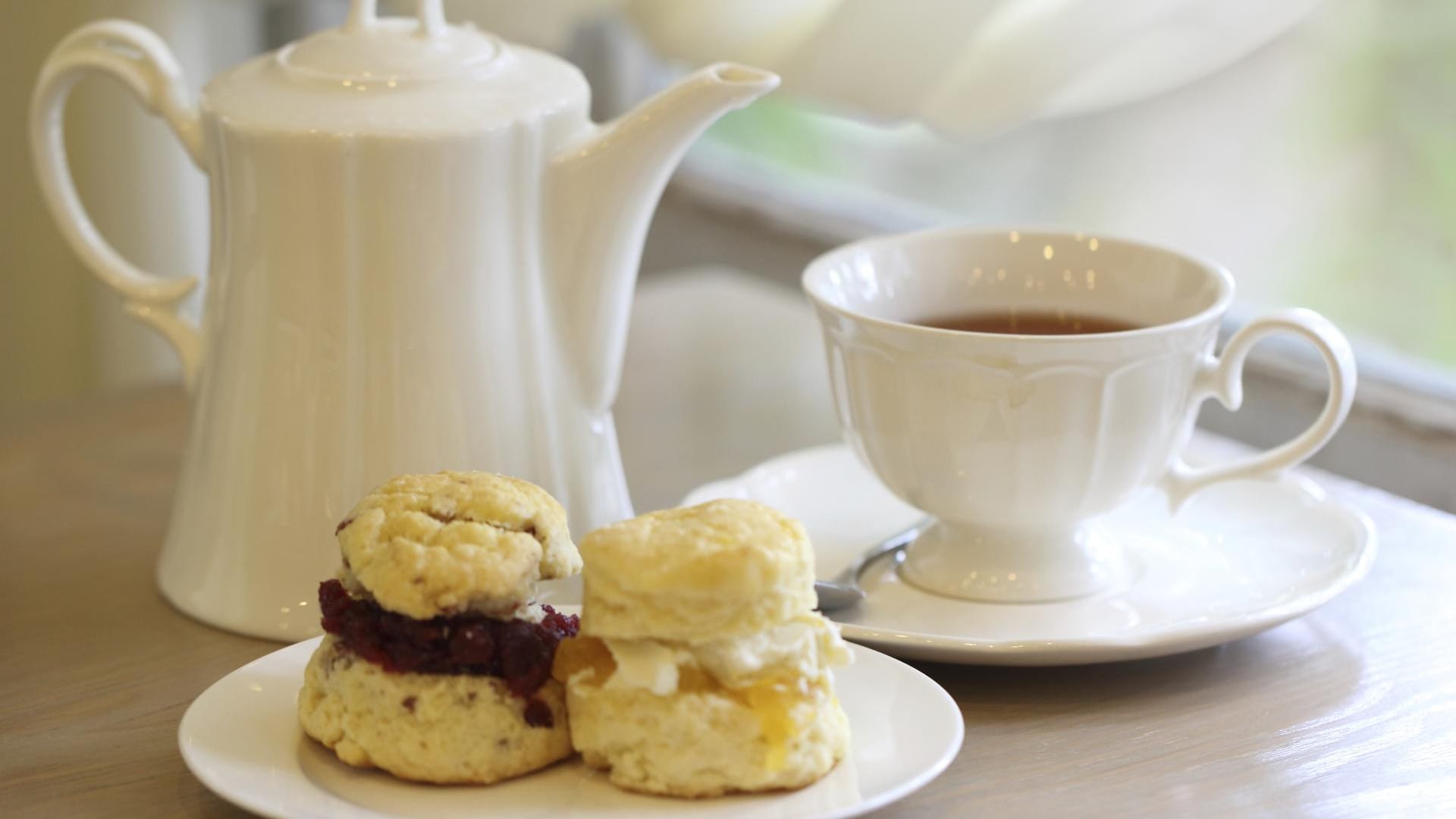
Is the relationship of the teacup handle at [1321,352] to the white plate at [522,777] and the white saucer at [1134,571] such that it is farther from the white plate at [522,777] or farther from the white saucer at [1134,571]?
the white plate at [522,777]

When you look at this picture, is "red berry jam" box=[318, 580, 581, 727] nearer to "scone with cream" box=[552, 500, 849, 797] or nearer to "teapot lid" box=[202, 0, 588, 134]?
"scone with cream" box=[552, 500, 849, 797]

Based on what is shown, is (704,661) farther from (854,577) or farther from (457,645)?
(854,577)

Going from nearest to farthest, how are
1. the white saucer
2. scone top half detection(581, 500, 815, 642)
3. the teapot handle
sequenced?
1. scone top half detection(581, 500, 815, 642)
2. the white saucer
3. the teapot handle

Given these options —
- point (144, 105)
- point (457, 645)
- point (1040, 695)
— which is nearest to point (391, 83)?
→ point (144, 105)

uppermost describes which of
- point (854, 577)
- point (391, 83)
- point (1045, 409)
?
point (391, 83)

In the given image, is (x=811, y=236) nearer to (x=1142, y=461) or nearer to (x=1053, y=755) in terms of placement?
(x=1142, y=461)

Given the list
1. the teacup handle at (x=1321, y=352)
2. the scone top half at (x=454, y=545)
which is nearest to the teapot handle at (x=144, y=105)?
the scone top half at (x=454, y=545)

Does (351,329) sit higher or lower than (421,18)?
lower

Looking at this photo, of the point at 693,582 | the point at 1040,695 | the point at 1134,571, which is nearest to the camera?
the point at 693,582

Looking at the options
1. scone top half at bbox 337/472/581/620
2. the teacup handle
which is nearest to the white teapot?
scone top half at bbox 337/472/581/620
